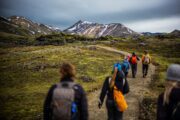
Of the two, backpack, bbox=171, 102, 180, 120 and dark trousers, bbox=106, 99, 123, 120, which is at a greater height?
backpack, bbox=171, 102, 180, 120

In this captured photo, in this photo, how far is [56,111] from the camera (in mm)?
6691

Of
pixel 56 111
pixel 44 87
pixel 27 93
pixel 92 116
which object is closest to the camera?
pixel 56 111

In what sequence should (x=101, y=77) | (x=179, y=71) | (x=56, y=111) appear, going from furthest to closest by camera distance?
(x=101, y=77) → (x=56, y=111) → (x=179, y=71)

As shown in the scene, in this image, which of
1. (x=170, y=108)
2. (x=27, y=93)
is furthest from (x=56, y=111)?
(x=27, y=93)

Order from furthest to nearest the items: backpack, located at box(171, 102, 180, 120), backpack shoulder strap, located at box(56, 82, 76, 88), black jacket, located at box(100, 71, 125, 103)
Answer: black jacket, located at box(100, 71, 125, 103) → backpack shoulder strap, located at box(56, 82, 76, 88) → backpack, located at box(171, 102, 180, 120)

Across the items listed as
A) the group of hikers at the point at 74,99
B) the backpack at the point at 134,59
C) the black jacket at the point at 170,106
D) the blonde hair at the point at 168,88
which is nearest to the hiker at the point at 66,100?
the group of hikers at the point at 74,99

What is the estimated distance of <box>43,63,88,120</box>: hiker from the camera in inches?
262

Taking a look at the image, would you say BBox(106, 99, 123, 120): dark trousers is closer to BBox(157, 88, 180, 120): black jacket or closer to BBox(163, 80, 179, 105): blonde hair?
BBox(157, 88, 180, 120): black jacket

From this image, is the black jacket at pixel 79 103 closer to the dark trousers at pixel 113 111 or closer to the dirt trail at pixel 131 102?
the dark trousers at pixel 113 111

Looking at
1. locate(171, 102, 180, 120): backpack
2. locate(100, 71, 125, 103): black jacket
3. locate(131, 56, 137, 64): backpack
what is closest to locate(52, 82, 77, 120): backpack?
locate(171, 102, 180, 120): backpack

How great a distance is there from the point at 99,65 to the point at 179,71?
119 ft

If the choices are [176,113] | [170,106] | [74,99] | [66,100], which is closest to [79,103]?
[74,99]

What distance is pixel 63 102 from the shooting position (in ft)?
21.8

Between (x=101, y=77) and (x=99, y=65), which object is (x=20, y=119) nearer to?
(x=101, y=77)
